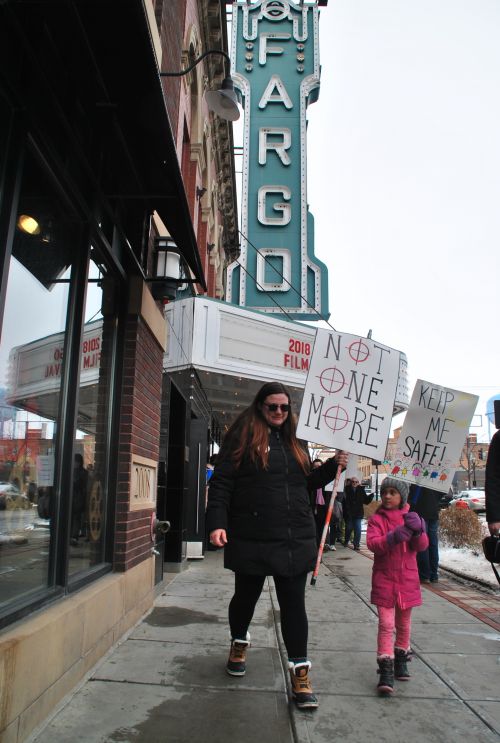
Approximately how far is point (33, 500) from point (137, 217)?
2.90 m

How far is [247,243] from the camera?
45.2 ft

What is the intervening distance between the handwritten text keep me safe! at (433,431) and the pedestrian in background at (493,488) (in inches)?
62.6

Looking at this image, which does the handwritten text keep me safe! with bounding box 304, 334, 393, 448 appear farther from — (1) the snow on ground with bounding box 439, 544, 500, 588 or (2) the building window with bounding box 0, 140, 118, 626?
(1) the snow on ground with bounding box 439, 544, 500, 588

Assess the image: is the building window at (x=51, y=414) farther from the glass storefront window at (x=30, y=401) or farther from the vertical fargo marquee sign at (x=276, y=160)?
the vertical fargo marquee sign at (x=276, y=160)

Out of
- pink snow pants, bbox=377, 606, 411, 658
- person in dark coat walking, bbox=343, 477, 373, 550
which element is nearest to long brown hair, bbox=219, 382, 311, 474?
pink snow pants, bbox=377, 606, 411, 658

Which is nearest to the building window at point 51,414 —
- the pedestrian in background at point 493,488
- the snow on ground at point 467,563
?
the pedestrian in background at point 493,488

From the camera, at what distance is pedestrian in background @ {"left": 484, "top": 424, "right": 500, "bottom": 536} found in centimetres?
351

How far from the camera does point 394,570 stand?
379 centimetres

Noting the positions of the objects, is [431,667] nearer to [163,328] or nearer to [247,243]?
[163,328]

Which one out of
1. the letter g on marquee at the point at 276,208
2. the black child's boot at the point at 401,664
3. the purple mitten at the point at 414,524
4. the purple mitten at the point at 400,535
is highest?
the letter g on marquee at the point at 276,208

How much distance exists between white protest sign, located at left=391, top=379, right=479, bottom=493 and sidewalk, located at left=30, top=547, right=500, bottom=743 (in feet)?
4.61

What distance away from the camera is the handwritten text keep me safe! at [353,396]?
425 centimetres

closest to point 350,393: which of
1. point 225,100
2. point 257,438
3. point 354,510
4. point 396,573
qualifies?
point 257,438

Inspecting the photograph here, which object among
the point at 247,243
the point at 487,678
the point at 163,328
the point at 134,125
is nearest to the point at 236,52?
the point at 247,243
